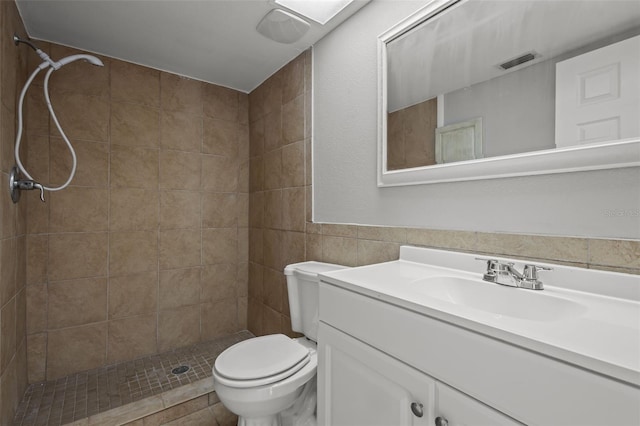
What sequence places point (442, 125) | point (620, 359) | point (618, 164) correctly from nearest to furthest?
point (620, 359) < point (618, 164) < point (442, 125)

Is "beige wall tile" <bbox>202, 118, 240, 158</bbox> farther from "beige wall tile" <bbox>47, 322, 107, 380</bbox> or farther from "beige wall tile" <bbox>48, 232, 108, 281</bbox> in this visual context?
"beige wall tile" <bbox>47, 322, 107, 380</bbox>

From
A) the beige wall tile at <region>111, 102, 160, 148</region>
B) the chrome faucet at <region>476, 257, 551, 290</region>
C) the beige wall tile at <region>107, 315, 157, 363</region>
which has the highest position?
the beige wall tile at <region>111, 102, 160, 148</region>

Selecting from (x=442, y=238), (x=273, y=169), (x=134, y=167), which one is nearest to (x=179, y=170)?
(x=134, y=167)

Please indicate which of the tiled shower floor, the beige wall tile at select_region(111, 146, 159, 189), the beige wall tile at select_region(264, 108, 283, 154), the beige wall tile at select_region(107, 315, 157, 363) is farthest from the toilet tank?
the beige wall tile at select_region(111, 146, 159, 189)

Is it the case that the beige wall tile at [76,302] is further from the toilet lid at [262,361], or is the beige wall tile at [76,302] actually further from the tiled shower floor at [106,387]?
the toilet lid at [262,361]

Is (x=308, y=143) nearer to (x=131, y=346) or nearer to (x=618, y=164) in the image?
(x=618, y=164)

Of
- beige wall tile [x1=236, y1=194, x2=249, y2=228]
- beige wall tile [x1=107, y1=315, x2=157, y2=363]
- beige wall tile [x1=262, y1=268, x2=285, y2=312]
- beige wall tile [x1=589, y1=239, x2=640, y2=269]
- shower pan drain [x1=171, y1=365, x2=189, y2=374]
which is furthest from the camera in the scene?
beige wall tile [x1=236, y1=194, x2=249, y2=228]

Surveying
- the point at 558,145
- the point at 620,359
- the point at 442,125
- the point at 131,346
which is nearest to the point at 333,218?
the point at 442,125

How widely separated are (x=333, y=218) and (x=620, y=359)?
1.37m

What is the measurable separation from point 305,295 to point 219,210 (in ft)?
4.13

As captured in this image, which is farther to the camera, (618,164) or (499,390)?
(618,164)

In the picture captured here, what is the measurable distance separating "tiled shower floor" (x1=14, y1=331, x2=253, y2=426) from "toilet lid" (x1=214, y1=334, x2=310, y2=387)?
644mm

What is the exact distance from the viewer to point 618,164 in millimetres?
786

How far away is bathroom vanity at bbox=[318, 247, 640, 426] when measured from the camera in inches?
19.1
